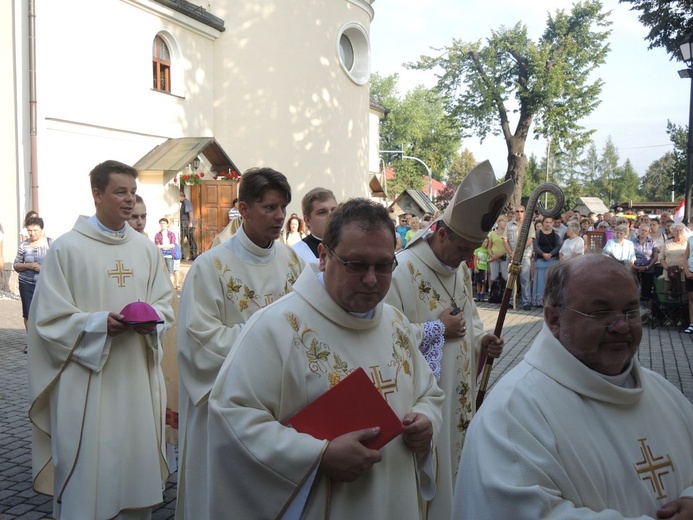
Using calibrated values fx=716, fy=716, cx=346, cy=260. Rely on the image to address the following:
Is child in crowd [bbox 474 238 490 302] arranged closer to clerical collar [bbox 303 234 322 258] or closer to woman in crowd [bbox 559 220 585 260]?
woman in crowd [bbox 559 220 585 260]

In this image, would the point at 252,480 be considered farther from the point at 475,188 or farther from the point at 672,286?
the point at 672,286

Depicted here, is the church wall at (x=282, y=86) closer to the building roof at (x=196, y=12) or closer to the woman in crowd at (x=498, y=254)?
the building roof at (x=196, y=12)

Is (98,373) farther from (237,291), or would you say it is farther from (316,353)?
(316,353)

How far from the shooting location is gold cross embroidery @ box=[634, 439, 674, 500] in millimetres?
2150

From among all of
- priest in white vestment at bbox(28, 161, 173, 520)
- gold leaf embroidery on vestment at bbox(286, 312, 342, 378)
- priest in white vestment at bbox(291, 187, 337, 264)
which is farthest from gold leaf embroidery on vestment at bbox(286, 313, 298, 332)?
priest in white vestment at bbox(291, 187, 337, 264)

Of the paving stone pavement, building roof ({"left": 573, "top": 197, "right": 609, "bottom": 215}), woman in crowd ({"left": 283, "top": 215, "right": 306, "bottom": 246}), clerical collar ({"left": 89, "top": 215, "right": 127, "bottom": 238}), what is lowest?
the paving stone pavement

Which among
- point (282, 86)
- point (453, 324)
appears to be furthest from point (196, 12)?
point (453, 324)

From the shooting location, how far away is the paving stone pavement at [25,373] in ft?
16.6

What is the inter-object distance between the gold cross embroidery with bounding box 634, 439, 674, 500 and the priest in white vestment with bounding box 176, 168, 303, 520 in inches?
87.1

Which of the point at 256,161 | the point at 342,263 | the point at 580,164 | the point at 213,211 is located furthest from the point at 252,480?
the point at 580,164

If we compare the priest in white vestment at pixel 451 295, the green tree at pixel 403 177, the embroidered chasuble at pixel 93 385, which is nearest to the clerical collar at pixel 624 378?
the priest in white vestment at pixel 451 295

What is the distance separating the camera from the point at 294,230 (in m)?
12.3

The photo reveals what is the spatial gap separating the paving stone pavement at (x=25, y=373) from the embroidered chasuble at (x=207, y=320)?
127 centimetres

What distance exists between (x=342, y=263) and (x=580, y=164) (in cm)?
10027
